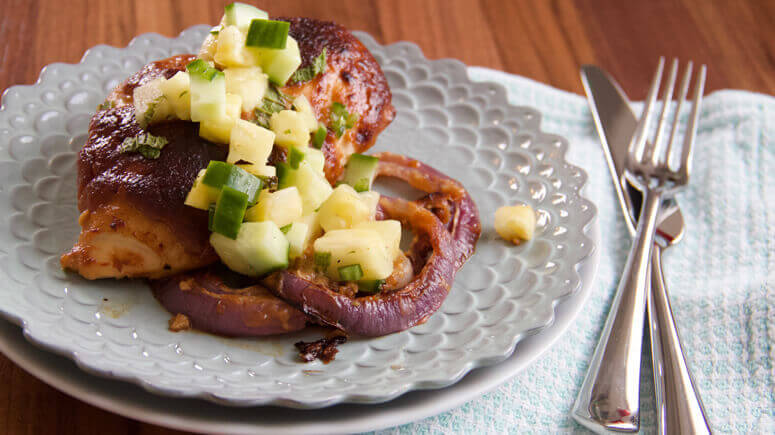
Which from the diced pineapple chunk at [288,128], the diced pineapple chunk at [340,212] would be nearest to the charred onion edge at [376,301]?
the diced pineapple chunk at [340,212]

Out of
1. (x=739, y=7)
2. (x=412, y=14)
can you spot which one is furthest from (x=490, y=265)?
(x=739, y=7)

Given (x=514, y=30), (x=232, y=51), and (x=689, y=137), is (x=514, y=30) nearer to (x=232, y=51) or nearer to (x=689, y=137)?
(x=689, y=137)

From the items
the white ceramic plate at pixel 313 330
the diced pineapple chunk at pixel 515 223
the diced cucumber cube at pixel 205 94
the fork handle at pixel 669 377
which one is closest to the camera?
the white ceramic plate at pixel 313 330

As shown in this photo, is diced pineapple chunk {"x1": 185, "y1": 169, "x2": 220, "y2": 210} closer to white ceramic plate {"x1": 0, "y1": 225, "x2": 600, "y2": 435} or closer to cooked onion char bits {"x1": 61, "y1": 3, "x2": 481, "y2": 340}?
cooked onion char bits {"x1": 61, "y1": 3, "x2": 481, "y2": 340}

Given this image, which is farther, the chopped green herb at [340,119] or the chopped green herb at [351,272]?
the chopped green herb at [340,119]

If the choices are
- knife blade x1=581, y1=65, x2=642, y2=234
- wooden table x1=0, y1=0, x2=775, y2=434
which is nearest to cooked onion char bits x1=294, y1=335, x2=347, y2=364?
knife blade x1=581, y1=65, x2=642, y2=234

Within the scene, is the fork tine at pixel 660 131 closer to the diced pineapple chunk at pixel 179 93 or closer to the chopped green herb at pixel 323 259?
the chopped green herb at pixel 323 259

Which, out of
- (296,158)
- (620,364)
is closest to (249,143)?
(296,158)
